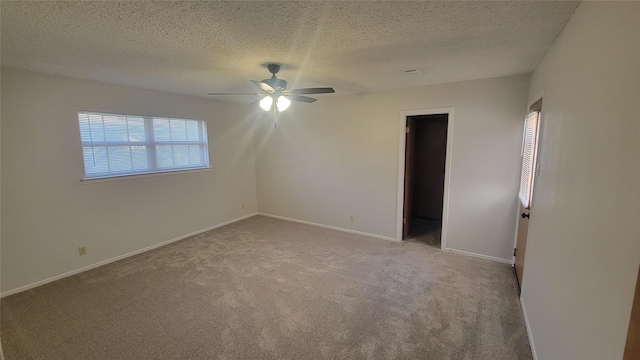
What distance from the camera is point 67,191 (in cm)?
316

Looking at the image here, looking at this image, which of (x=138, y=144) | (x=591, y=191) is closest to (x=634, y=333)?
(x=591, y=191)

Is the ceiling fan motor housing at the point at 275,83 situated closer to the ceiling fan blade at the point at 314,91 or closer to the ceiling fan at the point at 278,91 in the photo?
the ceiling fan at the point at 278,91

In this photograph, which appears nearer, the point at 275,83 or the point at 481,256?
the point at 275,83

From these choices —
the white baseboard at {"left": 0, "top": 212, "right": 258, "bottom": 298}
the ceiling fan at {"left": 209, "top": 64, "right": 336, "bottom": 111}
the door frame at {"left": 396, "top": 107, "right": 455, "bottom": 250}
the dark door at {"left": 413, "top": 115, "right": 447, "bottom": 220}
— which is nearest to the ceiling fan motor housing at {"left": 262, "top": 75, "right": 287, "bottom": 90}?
the ceiling fan at {"left": 209, "top": 64, "right": 336, "bottom": 111}

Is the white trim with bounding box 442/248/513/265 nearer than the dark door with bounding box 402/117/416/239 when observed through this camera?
Yes

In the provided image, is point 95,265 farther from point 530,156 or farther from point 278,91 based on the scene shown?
point 530,156

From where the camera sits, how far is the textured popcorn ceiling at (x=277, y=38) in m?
1.57

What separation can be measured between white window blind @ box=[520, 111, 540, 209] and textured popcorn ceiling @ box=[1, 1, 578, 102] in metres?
0.58

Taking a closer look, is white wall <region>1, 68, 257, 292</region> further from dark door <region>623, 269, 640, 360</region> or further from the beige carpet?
dark door <region>623, 269, 640, 360</region>

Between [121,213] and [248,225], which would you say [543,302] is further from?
[121,213]

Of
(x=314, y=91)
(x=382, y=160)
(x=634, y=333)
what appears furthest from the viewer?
(x=382, y=160)

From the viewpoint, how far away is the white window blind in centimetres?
259

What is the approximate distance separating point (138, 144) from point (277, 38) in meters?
2.99

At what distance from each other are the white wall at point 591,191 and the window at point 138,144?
4.65 metres
